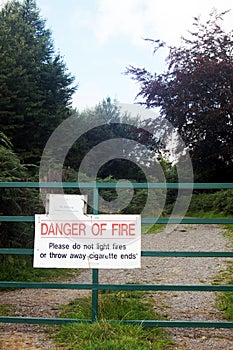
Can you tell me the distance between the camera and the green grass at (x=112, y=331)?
10.4ft

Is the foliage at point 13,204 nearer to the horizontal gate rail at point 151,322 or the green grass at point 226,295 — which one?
the horizontal gate rail at point 151,322

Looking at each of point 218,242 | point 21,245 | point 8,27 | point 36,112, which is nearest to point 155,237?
point 218,242

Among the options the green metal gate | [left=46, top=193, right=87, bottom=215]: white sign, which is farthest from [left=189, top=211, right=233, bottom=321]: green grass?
[left=46, top=193, right=87, bottom=215]: white sign

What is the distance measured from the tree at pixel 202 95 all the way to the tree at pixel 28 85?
706cm

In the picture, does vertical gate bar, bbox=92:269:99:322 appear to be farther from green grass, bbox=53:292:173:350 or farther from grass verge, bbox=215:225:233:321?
grass verge, bbox=215:225:233:321

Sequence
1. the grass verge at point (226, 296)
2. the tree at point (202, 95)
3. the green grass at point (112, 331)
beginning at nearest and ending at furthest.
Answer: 1. the green grass at point (112, 331)
2. the grass verge at point (226, 296)
3. the tree at point (202, 95)

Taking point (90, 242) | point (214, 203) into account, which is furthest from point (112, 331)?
point (214, 203)

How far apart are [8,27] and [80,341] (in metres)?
21.7

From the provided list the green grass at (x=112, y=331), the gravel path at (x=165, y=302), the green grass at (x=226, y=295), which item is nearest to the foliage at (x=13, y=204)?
the gravel path at (x=165, y=302)

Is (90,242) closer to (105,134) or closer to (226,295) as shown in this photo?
(226,295)

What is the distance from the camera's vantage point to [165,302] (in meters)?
4.74

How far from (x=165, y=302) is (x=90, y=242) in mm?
1560

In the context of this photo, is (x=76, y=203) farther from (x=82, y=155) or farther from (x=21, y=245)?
(x=82, y=155)

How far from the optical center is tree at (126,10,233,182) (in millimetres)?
14375
